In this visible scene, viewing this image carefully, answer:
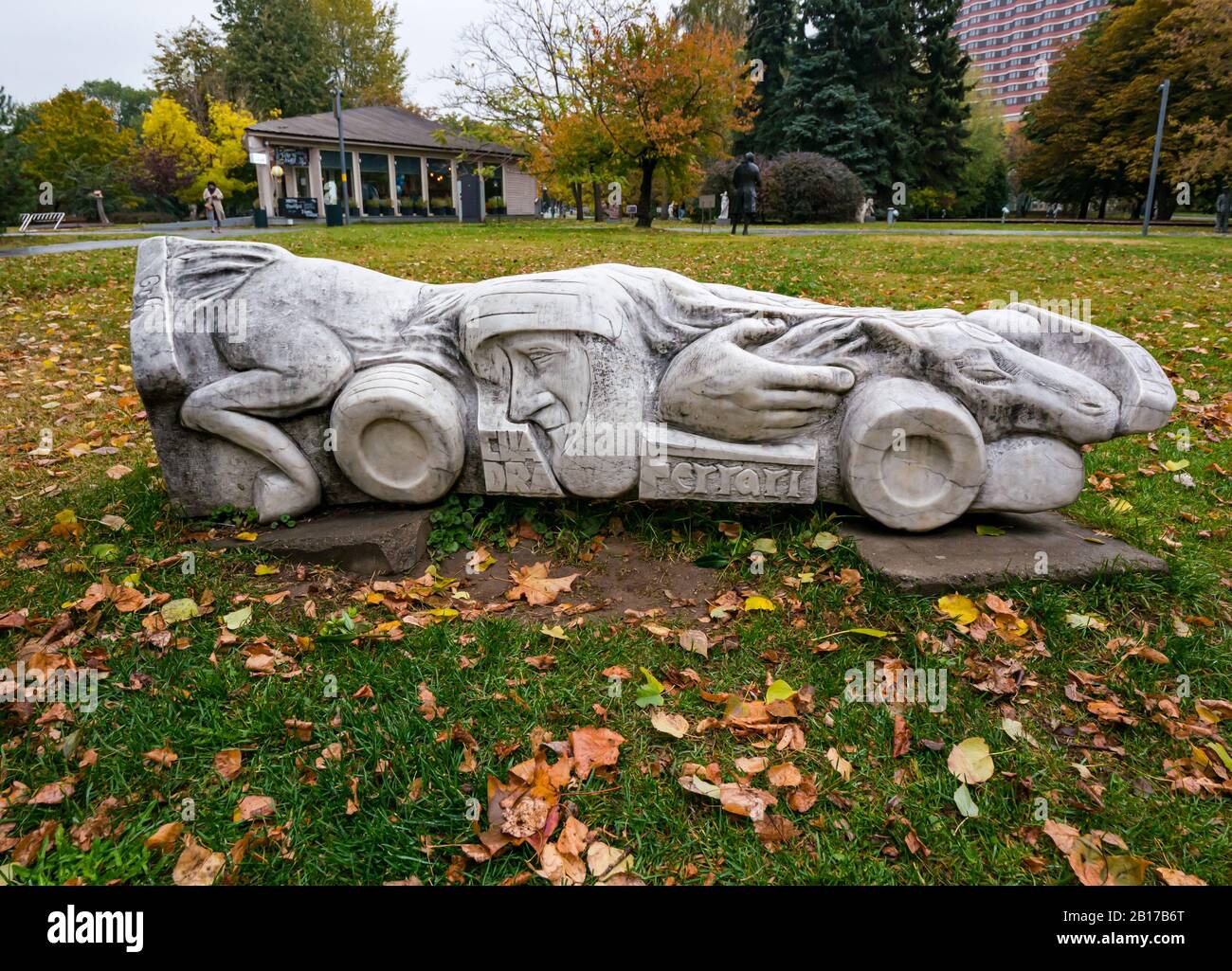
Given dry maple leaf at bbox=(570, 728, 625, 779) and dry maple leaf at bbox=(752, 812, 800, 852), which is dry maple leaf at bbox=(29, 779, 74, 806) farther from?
dry maple leaf at bbox=(752, 812, 800, 852)

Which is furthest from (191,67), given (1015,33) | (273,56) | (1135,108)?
(1015,33)

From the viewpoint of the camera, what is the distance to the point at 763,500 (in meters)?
3.86

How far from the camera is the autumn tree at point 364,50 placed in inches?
1869

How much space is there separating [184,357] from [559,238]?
13.8 metres

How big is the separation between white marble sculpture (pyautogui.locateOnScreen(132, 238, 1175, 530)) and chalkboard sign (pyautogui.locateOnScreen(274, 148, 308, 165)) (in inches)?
1417

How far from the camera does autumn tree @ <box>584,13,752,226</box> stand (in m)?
20.6

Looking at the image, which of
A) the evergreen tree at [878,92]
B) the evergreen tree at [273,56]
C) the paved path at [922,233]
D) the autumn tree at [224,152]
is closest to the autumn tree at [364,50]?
the evergreen tree at [273,56]

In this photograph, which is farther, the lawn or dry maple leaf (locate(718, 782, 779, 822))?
dry maple leaf (locate(718, 782, 779, 822))

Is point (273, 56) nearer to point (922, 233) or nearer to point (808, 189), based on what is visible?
point (808, 189)

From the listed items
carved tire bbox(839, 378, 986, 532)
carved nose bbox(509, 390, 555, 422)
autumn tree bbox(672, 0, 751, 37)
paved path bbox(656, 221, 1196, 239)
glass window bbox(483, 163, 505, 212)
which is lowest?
carved tire bbox(839, 378, 986, 532)

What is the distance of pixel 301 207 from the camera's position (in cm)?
3297

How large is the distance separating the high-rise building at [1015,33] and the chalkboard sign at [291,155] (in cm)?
9071

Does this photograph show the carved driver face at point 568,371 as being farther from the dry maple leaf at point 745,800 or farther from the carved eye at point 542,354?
the dry maple leaf at point 745,800

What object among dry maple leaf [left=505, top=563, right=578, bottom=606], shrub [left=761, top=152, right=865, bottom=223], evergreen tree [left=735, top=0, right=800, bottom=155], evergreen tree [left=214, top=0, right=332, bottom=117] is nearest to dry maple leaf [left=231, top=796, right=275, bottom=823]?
dry maple leaf [left=505, top=563, right=578, bottom=606]
